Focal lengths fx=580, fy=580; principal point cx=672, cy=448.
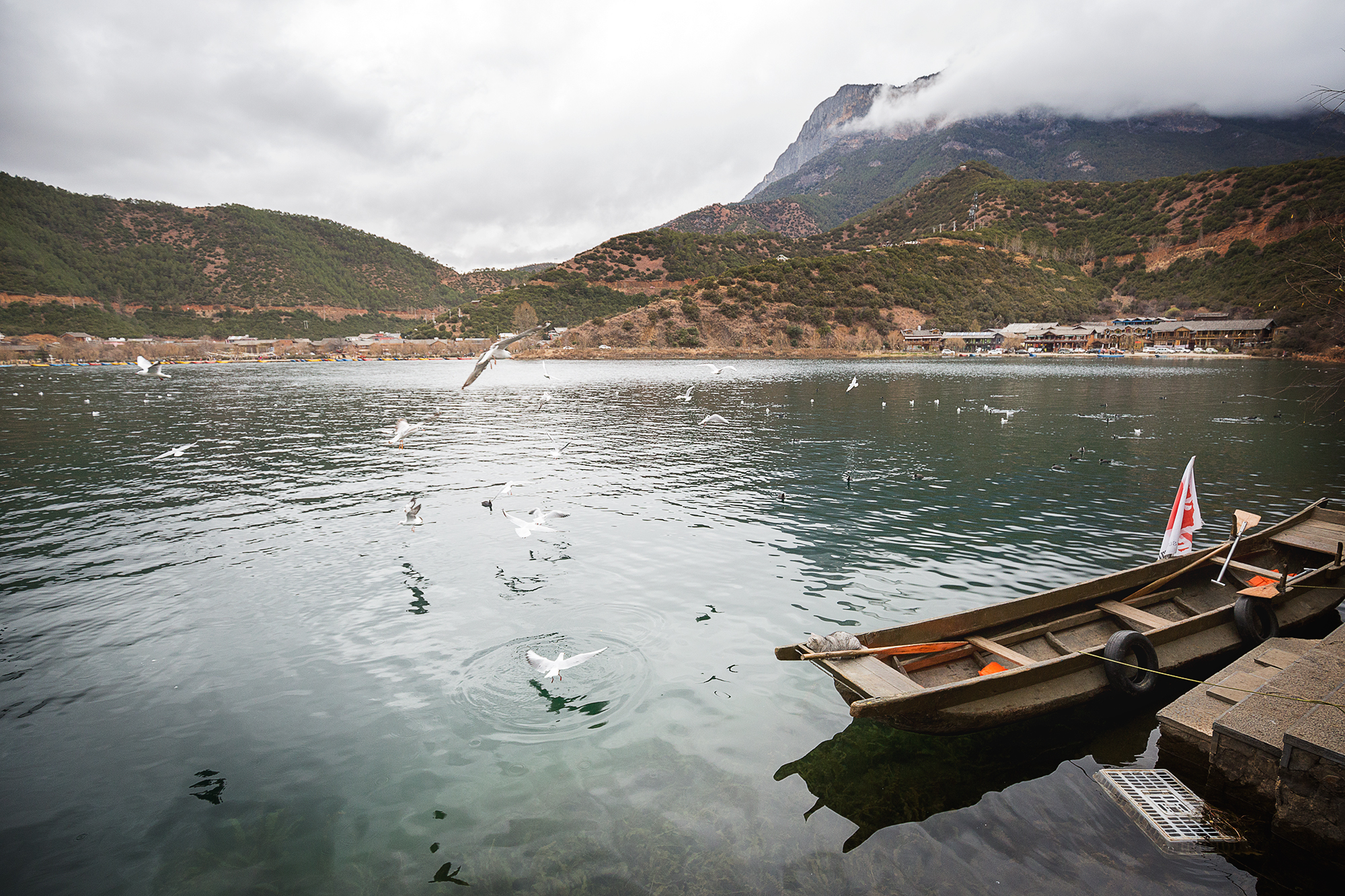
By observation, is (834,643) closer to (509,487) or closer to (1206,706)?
(1206,706)

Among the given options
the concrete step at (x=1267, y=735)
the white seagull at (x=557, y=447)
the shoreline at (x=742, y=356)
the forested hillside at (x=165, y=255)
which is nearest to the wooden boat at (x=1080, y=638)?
the concrete step at (x=1267, y=735)

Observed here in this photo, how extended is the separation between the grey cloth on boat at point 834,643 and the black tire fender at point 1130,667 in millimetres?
2978

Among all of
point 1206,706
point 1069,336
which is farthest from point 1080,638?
point 1069,336

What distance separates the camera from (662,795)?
593cm

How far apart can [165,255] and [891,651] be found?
202 metres

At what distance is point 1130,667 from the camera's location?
680 centimetres

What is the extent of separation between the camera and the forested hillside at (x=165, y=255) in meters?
132

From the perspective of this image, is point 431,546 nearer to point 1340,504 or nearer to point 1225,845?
point 1225,845

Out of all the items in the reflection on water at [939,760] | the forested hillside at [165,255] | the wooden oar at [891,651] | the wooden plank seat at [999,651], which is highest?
the forested hillside at [165,255]

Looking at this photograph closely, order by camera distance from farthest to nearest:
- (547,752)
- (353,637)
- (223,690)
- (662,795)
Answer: (353,637) < (223,690) < (547,752) < (662,795)

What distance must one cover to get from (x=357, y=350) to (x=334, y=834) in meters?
168

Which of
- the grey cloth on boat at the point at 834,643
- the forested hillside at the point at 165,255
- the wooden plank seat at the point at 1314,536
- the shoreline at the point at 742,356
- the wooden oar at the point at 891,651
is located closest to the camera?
the wooden oar at the point at 891,651

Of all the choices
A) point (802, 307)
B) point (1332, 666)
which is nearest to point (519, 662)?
point (1332, 666)

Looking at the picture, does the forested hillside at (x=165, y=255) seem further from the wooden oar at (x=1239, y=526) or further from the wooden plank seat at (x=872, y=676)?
the wooden oar at (x=1239, y=526)
